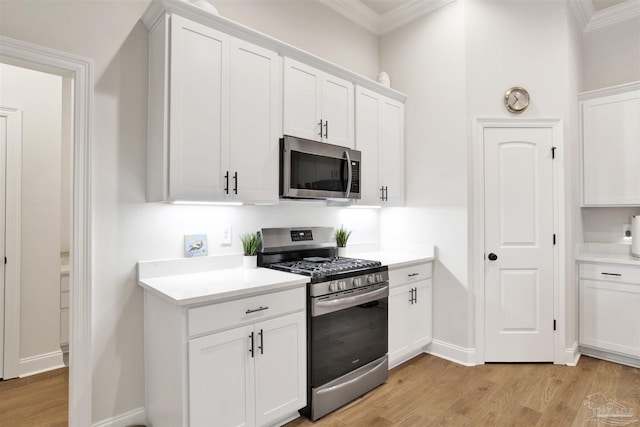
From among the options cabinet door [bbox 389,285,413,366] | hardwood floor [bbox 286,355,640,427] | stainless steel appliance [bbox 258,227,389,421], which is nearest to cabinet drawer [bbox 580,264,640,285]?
hardwood floor [bbox 286,355,640,427]

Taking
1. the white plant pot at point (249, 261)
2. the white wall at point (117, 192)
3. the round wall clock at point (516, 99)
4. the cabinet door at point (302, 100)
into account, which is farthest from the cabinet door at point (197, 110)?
the round wall clock at point (516, 99)

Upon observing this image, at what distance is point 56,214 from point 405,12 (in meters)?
3.77

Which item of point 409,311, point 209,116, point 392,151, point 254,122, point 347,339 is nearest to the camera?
point 209,116

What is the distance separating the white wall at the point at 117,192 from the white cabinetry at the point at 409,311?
174 cm

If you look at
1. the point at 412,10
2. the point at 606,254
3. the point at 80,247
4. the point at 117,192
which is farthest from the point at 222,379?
the point at 606,254

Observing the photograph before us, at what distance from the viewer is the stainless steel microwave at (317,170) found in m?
2.53

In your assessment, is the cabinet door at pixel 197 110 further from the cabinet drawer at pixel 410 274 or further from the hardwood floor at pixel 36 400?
the hardwood floor at pixel 36 400

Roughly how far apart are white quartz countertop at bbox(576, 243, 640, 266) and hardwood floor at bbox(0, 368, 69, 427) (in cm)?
437

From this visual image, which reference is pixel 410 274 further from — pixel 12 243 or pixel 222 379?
pixel 12 243

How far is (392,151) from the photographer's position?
136 inches

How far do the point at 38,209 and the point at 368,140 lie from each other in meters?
2.87

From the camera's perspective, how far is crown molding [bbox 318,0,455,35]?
11.3 ft

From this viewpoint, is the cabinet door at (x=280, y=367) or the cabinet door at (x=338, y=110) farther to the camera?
the cabinet door at (x=338, y=110)

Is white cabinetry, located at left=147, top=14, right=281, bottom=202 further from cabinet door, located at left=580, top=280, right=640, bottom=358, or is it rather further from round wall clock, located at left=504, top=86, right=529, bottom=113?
cabinet door, located at left=580, top=280, right=640, bottom=358
